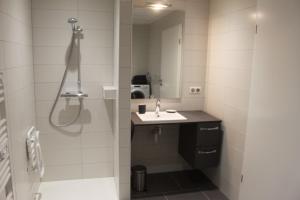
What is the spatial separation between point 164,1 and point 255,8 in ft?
3.80

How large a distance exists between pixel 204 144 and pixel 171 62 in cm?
114

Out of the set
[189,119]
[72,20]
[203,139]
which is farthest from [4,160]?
[203,139]

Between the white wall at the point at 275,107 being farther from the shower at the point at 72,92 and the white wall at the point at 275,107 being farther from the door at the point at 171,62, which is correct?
the shower at the point at 72,92

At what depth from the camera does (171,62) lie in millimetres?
3217

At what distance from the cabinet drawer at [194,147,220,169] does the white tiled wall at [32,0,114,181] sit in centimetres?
107

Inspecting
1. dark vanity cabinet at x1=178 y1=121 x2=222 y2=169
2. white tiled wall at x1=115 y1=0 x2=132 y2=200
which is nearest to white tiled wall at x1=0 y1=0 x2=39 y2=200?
white tiled wall at x1=115 y1=0 x2=132 y2=200

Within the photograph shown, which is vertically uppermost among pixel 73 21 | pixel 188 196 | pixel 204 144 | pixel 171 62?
pixel 73 21

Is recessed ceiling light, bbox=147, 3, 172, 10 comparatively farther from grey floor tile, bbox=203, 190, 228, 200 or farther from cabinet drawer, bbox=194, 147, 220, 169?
grey floor tile, bbox=203, 190, 228, 200

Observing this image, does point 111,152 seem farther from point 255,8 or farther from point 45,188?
point 255,8

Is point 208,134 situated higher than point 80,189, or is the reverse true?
point 208,134

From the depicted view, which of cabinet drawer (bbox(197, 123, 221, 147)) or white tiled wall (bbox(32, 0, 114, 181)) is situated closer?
white tiled wall (bbox(32, 0, 114, 181))

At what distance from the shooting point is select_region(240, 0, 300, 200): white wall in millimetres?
1825

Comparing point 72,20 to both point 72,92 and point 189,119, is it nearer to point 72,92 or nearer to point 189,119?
point 72,92

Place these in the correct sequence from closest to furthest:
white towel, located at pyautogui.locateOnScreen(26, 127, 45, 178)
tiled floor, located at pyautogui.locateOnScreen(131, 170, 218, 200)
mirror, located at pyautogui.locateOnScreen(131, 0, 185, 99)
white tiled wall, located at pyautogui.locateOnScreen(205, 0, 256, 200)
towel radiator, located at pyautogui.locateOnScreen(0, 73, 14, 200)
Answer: towel radiator, located at pyautogui.locateOnScreen(0, 73, 14, 200), white towel, located at pyautogui.locateOnScreen(26, 127, 45, 178), white tiled wall, located at pyautogui.locateOnScreen(205, 0, 256, 200), tiled floor, located at pyautogui.locateOnScreen(131, 170, 218, 200), mirror, located at pyautogui.locateOnScreen(131, 0, 185, 99)
